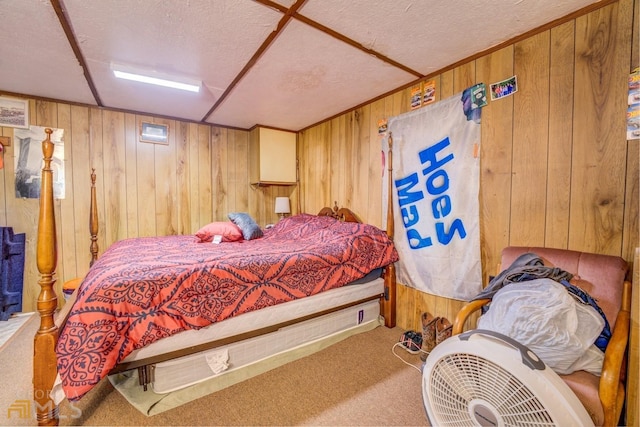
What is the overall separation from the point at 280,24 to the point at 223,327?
6.20ft

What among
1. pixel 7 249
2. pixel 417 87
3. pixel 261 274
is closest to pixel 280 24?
pixel 417 87

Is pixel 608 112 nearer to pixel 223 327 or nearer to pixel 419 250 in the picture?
pixel 419 250

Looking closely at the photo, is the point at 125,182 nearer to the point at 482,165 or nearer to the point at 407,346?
the point at 407,346

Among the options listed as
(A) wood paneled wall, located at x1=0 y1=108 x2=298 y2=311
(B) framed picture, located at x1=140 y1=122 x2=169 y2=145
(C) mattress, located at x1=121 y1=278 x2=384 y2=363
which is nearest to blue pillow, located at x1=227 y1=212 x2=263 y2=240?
(A) wood paneled wall, located at x1=0 y1=108 x2=298 y2=311

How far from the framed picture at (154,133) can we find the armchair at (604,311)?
3580 mm

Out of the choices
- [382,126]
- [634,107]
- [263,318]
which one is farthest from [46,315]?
[634,107]

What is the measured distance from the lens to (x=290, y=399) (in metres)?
1.52

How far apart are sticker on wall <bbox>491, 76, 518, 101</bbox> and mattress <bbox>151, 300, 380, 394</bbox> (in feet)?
6.39

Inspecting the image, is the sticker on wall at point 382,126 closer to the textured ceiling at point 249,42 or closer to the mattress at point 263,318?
the textured ceiling at point 249,42

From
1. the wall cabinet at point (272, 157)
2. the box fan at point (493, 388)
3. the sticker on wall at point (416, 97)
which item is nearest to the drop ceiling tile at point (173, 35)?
the wall cabinet at point (272, 157)

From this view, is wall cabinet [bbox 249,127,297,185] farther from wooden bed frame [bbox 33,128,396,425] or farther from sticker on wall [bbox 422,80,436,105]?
wooden bed frame [bbox 33,128,396,425]

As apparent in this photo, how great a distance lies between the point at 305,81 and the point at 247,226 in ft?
5.34

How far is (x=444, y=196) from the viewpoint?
6.82ft

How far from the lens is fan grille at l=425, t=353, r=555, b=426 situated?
783mm
